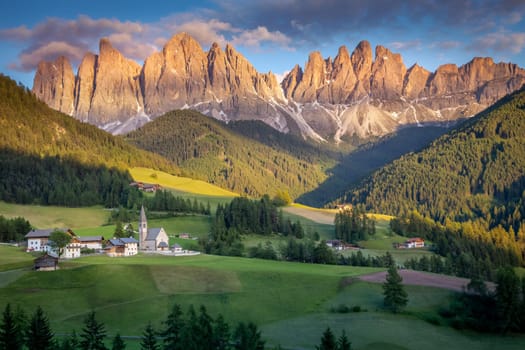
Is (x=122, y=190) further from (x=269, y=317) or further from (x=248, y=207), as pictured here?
(x=269, y=317)

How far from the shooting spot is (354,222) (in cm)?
17450

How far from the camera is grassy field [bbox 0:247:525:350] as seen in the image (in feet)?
219

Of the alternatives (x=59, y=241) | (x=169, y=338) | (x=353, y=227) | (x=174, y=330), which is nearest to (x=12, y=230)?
(x=59, y=241)

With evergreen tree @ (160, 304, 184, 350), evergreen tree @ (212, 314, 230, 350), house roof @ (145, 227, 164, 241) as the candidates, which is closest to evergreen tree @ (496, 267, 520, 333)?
evergreen tree @ (212, 314, 230, 350)

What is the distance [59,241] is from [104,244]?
1649cm

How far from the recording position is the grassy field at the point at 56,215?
156 meters

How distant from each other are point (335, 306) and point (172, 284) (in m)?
23.3

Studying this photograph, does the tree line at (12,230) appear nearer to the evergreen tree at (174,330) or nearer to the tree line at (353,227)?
the evergreen tree at (174,330)

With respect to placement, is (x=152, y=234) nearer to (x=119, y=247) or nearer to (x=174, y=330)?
(x=119, y=247)

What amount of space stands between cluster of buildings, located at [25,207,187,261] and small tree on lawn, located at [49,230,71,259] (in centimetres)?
69

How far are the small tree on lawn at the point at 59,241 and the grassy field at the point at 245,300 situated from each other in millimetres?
5128

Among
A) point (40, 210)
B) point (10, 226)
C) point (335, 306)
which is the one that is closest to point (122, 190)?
point (40, 210)

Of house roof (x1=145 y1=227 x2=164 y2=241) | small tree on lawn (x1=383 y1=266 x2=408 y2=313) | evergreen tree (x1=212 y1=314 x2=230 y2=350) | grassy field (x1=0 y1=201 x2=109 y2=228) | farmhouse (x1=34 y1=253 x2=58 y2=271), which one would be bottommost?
evergreen tree (x1=212 y1=314 x2=230 y2=350)

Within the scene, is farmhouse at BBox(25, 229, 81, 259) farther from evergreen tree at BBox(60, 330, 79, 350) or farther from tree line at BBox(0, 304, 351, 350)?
evergreen tree at BBox(60, 330, 79, 350)
